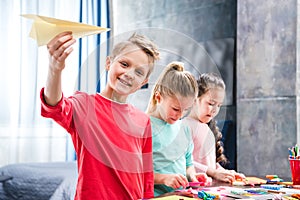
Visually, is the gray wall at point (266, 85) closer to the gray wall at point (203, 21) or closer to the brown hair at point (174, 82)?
the gray wall at point (203, 21)

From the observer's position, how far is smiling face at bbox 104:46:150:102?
90 cm

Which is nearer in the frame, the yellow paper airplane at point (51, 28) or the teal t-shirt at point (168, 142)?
the yellow paper airplane at point (51, 28)

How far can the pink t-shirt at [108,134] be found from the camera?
3.19 feet

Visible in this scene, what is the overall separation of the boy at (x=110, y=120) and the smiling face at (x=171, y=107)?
0.13ft

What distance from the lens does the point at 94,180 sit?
3.62ft

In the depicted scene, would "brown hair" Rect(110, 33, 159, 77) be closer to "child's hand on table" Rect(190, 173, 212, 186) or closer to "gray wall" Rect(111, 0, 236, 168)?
"child's hand on table" Rect(190, 173, 212, 186)

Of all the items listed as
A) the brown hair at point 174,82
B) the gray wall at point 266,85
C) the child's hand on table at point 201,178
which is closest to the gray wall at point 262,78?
the gray wall at point 266,85

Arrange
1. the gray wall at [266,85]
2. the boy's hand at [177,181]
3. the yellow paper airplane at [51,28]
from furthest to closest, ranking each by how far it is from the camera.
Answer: the gray wall at [266,85]
the boy's hand at [177,181]
the yellow paper airplane at [51,28]

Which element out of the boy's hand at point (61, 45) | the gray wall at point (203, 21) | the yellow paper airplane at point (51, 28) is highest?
the gray wall at point (203, 21)

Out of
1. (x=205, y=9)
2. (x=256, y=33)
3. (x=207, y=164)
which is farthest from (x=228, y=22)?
(x=207, y=164)

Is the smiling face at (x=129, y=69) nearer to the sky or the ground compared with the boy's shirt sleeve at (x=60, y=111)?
nearer to the sky

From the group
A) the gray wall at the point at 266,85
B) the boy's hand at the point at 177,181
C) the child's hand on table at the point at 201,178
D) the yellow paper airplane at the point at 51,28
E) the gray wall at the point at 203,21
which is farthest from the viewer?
the gray wall at the point at 203,21

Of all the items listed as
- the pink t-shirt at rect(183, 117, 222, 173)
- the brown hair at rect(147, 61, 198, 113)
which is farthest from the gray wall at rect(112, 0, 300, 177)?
the brown hair at rect(147, 61, 198, 113)

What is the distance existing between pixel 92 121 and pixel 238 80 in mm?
2226
